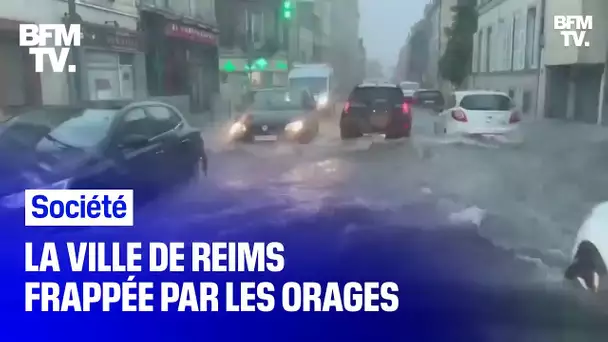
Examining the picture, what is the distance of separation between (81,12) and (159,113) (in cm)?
42

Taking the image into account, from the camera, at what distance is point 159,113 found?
2.22 metres

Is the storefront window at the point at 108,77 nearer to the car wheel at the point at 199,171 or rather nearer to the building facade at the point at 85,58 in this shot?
the building facade at the point at 85,58

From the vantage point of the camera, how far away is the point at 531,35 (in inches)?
92.0

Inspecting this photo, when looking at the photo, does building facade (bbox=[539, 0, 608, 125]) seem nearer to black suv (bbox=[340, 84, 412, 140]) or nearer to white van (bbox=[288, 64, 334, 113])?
black suv (bbox=[340, 84, 412, 140])

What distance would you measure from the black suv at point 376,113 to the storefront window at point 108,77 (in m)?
0.76

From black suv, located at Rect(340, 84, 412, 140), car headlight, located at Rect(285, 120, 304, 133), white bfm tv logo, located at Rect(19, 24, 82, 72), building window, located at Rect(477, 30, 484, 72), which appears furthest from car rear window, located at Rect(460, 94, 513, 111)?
white bfm tv logo, located at Rect(19, 24, 82, 72)

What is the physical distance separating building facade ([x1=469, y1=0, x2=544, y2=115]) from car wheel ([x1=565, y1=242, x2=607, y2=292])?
0.52 m

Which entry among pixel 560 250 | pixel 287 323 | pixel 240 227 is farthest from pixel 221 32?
pixel 560 250

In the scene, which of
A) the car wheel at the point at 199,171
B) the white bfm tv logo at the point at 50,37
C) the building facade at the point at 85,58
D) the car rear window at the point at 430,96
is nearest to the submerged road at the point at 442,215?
the car wheel at the point at 199,171

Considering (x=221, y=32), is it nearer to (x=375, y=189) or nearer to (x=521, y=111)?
(x=375, y=189)

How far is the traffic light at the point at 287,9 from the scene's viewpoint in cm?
221

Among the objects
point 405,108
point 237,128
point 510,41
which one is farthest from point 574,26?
point 237,128

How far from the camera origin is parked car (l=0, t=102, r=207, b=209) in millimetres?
2143

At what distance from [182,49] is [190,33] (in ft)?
0.21
